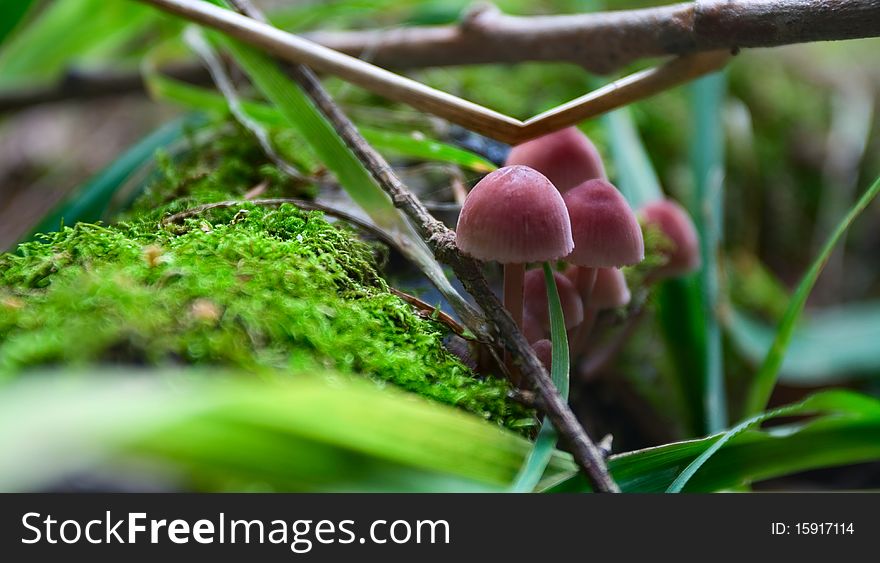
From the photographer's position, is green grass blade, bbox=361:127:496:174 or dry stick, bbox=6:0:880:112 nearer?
dry stick, bbox=6:0:880:112

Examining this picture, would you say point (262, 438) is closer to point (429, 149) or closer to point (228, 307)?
point (228, 307)

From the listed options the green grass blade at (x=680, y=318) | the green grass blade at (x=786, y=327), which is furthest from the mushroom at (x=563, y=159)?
the green grass blade at (x=680, y=318)

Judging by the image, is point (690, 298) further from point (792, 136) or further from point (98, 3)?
point (98, 3)

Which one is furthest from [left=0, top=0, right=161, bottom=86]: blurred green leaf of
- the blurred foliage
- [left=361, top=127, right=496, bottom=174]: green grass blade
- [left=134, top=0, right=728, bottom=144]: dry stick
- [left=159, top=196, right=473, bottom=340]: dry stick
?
[left=159, top=196, right=473, bottom=340]: dry stick

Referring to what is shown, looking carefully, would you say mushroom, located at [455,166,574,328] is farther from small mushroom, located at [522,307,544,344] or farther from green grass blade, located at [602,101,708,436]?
green grass blade, located at [602,101,708,436]

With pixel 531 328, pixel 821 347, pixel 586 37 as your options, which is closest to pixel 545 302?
pixel 531 328
